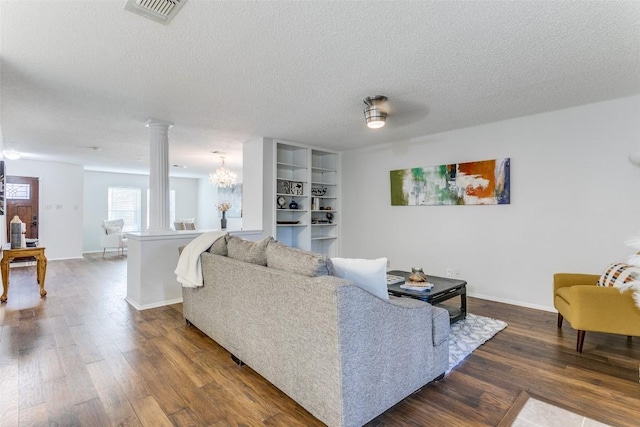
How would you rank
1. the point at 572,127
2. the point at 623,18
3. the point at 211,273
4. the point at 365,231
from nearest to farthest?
the point at 623,18, the point at 211,273, the point at 572,127, the point at 365,231

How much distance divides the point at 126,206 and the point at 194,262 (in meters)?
8.15

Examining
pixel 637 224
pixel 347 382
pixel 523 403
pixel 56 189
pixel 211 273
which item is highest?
pixel 56 189

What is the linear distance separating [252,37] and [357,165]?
393 centimetres

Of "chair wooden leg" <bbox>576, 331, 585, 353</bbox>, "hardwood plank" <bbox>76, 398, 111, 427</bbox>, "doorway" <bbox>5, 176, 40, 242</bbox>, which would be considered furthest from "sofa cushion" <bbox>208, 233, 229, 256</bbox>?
"doorway" <bbox>5, 176, 40, 242</bbox>

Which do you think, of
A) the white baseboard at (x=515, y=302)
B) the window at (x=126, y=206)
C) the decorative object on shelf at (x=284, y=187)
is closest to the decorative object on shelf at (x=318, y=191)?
the decorative object on shelf at (x=284, y=187)

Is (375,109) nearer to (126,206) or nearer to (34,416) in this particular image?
(34,416)

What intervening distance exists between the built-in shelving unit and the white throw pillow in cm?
330

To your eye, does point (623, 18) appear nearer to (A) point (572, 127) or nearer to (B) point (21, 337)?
(A) point (572, 127)

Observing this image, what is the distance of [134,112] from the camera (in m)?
3.66

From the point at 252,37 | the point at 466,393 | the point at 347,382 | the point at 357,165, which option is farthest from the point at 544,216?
the point at 252,37

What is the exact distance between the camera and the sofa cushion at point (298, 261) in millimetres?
1805

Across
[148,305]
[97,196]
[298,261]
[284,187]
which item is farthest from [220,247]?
[97,196]

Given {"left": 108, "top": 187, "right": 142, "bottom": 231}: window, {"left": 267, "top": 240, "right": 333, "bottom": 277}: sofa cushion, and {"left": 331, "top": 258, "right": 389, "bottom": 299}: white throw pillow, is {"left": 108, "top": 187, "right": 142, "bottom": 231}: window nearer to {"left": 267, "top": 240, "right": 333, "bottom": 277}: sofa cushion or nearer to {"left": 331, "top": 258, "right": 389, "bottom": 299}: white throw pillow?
{"left": 267, "top": 240, "right": 333, "bottom": 277}: sofa cushion

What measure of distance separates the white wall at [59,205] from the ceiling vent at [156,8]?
7501 millimetres
